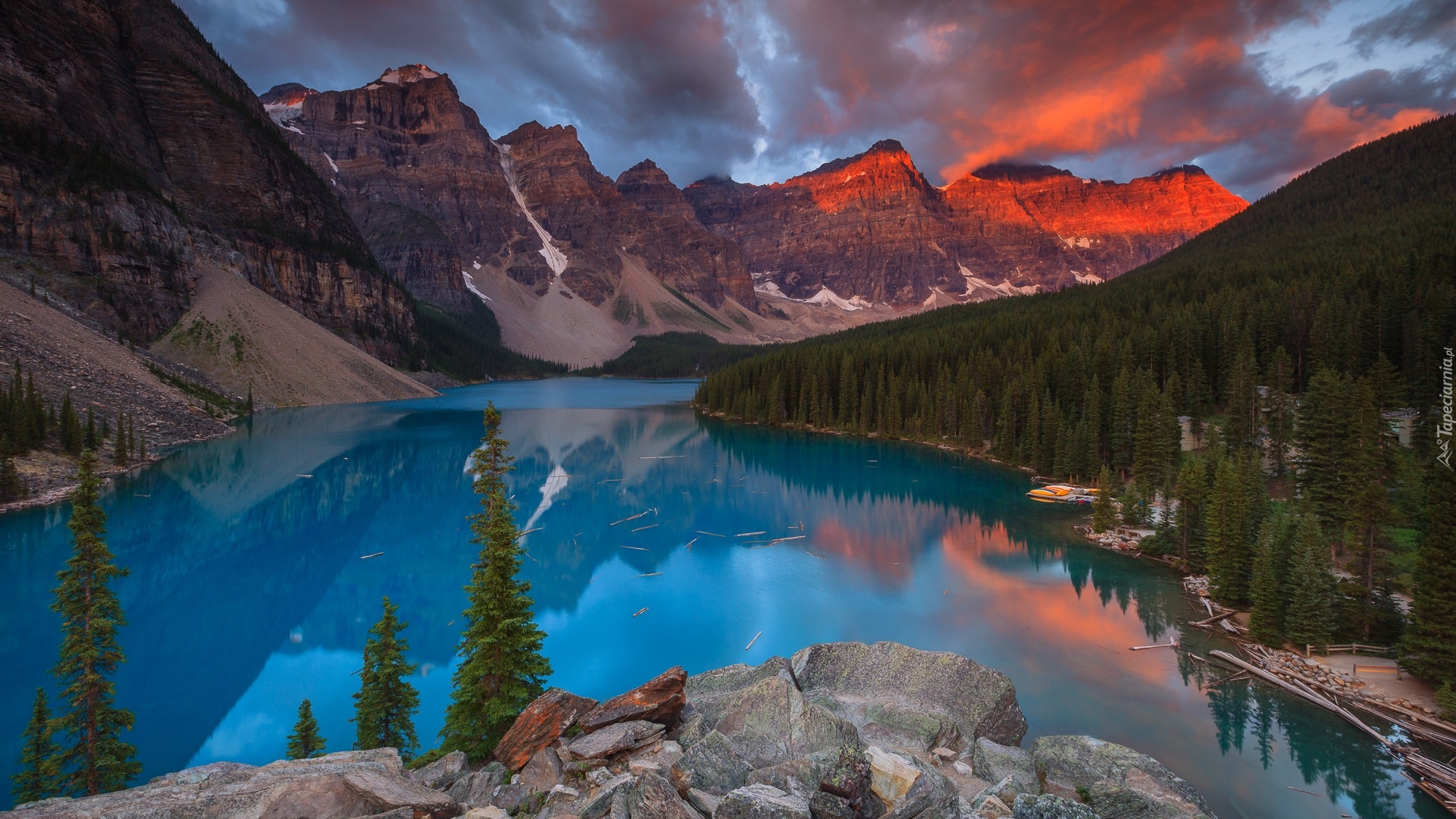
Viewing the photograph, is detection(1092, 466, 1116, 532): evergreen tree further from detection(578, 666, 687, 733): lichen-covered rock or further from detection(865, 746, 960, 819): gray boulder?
detection(578, 666, 687, 733): lichen-covered rock

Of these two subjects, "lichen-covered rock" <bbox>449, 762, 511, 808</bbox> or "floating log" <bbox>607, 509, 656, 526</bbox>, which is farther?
"floating log" <bbox>607, 509, 656, 526</bbox>

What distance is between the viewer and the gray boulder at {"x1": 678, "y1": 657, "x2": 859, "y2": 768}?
30.4 ft

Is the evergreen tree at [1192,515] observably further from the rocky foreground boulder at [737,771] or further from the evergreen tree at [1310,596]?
the rocky foreground boulder at [737,771]

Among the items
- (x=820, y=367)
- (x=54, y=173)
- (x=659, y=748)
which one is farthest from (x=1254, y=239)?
(x=54, y=173)

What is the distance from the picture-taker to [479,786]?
8.41 metres

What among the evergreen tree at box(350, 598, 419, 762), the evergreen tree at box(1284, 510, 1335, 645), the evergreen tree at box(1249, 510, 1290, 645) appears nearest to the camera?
the evergreen tree at box(350, 598, 419, 762)

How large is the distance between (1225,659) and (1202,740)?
4526mm

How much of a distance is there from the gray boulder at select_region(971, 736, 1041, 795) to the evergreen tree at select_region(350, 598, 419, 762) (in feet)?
32.3

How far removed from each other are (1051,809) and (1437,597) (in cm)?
1336

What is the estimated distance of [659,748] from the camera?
28.6 feet

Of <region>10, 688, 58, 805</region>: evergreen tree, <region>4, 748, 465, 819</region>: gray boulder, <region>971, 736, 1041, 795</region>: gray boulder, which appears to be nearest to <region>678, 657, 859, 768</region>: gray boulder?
<region>971, 736, 1041, 795</region>: gray boulder

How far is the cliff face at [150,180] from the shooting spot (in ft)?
220

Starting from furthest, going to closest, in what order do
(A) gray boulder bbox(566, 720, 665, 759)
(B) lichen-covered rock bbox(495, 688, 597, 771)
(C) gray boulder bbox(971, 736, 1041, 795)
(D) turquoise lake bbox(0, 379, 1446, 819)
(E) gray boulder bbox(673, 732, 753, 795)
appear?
(D) turquoise lake bbox(0, 379, 1446, 819) < (C) gray boulder bbox(971, 736, 1041, 795) < (B) lichen-covered rock bbox(495, 688, 597, 771) < (A) gray boulder bbox(566, 720, 665, 759) < (E) gray boulder bbox(673, 732, 753, 795)

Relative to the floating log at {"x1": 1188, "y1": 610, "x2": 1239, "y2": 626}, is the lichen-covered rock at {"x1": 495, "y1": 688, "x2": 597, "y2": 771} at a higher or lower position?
higher
